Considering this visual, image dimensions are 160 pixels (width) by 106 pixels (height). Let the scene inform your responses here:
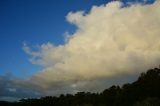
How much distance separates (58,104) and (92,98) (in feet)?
77.3

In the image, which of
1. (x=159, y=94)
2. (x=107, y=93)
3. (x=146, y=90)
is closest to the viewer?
(x=159, y=94)

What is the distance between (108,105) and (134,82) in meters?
17.9

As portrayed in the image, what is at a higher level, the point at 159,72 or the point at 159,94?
the point at 159,72

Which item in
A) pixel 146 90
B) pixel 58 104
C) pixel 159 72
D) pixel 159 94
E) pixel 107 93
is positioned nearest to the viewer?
pixel 159 94

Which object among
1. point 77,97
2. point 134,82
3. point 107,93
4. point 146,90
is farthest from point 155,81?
point 77,97

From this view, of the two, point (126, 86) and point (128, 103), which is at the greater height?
point (126, 86)

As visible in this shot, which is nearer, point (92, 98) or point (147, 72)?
point (147, 72)

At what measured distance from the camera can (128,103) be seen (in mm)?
144375

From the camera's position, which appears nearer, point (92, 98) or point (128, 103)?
point (128, 103)

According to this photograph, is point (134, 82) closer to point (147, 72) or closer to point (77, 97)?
point (147, 72)

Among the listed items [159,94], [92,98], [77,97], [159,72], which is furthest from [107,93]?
[159,94]

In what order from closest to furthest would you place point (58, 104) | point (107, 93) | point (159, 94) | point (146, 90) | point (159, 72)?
point (159, 94), point (146, 90), point (159, 72), point (107, 93), point (58, 104)

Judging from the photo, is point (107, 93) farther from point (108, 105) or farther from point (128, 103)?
point (128, 103)

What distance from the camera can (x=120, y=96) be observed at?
156m
